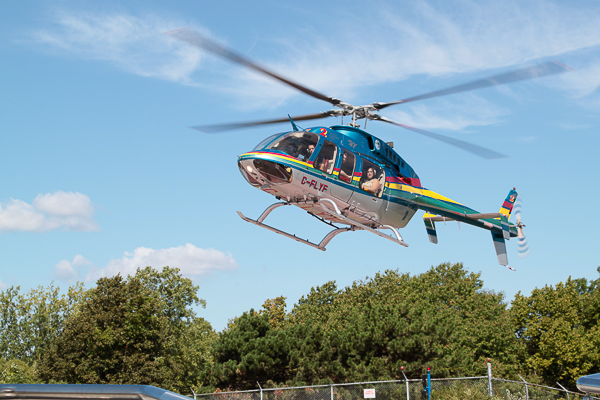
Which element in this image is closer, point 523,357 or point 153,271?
point 523,357

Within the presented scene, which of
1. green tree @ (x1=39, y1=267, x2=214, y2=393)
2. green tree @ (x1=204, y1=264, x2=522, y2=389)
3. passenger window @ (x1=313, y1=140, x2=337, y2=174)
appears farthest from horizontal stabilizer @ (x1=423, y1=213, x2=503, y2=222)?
green tree @ (x1=39, y1=267, x2=214, y2=393)

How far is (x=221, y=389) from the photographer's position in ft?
89.3

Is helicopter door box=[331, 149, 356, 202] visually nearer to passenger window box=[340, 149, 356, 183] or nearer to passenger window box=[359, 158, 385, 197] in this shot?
passenger window box=[340, 149, 356, 183]

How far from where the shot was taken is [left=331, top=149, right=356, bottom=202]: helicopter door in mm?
14164

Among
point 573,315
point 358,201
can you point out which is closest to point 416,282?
point 573,315

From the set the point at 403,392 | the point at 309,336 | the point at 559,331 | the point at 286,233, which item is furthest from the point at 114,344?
the point at 559,331

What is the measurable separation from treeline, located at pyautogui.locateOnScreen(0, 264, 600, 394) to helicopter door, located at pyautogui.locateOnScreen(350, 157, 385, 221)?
13.6 meters

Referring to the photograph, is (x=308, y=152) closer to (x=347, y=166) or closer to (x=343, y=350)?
(x=347, y=166)

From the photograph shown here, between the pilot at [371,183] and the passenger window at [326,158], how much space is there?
1.18 m

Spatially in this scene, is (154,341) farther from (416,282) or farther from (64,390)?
(64,390)

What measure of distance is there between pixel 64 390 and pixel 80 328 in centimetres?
3372

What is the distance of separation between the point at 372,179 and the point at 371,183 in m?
0.12

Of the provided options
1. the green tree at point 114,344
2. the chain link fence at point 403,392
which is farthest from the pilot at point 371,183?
the green tree at point 114,344

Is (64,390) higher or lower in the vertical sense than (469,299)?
lower
